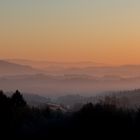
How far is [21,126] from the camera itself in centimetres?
6128

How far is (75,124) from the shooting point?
5719 cm

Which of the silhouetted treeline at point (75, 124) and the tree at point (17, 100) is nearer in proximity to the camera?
the silhouetted treeline at point (75, 124)

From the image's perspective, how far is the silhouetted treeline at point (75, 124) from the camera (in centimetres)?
5425

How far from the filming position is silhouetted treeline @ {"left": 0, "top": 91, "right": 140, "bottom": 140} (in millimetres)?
54250

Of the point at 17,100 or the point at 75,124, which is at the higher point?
the point at 17,100

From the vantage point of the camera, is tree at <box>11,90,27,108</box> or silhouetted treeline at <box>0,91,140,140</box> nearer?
silhouetted treeline at <box>0,91,140,140</box>

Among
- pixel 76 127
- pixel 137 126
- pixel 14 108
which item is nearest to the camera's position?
pixel 137 126

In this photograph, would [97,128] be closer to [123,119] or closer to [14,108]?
[123,119]

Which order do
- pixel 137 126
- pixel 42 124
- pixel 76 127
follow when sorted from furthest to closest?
pixel 42 124 < pixel 76 127 < pixel 137 126

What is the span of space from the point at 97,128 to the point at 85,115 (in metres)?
3.02

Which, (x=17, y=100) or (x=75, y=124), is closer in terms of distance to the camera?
(x=75, y=124)

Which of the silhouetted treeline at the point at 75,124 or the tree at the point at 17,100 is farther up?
the tree at the point at 17,100

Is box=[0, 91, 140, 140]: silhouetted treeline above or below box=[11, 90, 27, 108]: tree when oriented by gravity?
below

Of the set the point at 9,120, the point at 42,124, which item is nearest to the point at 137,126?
the point at 42,124
